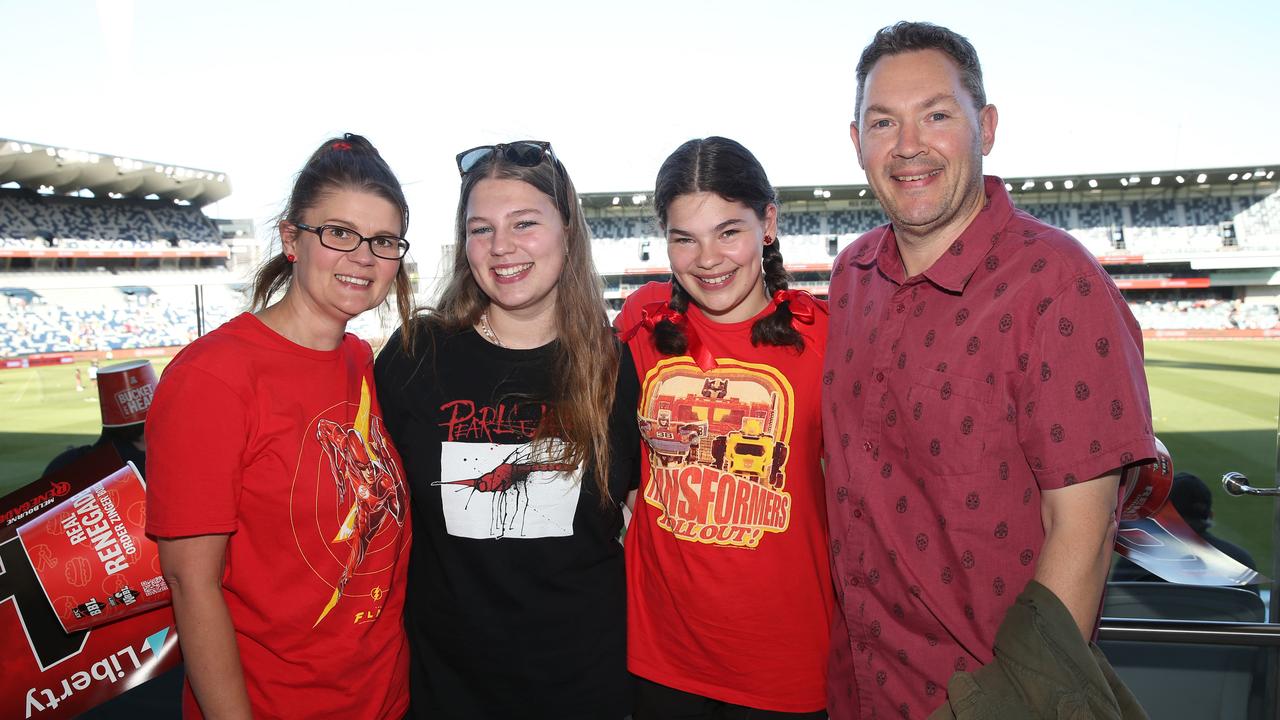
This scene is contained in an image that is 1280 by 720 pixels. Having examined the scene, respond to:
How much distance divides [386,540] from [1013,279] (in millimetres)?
1526

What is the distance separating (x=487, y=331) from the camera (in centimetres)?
199

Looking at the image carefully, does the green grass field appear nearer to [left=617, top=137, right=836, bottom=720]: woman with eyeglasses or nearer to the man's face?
[left=617, top=137, right=836, bottom=720]: woman with eyeglasses

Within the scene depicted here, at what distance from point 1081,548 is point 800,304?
37.3 inches

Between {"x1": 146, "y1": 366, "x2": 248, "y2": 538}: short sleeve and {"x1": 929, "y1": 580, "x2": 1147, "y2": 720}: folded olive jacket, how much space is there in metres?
1.47

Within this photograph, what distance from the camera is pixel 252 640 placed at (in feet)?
5.34

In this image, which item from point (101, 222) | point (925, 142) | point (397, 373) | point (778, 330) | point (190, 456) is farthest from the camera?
point (101, 222)

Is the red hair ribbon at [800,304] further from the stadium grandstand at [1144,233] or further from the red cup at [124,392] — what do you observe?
the stadium grandstand at [1144,233]

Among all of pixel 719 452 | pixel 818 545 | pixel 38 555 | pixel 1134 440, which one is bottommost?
pixel 818 545

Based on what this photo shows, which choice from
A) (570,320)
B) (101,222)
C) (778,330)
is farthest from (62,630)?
(101,222)

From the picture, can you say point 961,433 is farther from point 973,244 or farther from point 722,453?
point 722,453

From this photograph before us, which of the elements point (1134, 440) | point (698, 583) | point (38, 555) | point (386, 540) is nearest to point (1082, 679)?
point (1134, 440)

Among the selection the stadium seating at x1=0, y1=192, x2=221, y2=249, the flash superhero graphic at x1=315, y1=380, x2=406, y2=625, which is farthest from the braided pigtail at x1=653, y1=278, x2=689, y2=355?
the stadium seating at x1=0, y1=192, x2=221, y2=249

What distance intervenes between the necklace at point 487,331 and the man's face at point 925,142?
1039 millimetres

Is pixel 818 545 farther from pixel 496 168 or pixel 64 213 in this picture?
pixel 64 213
